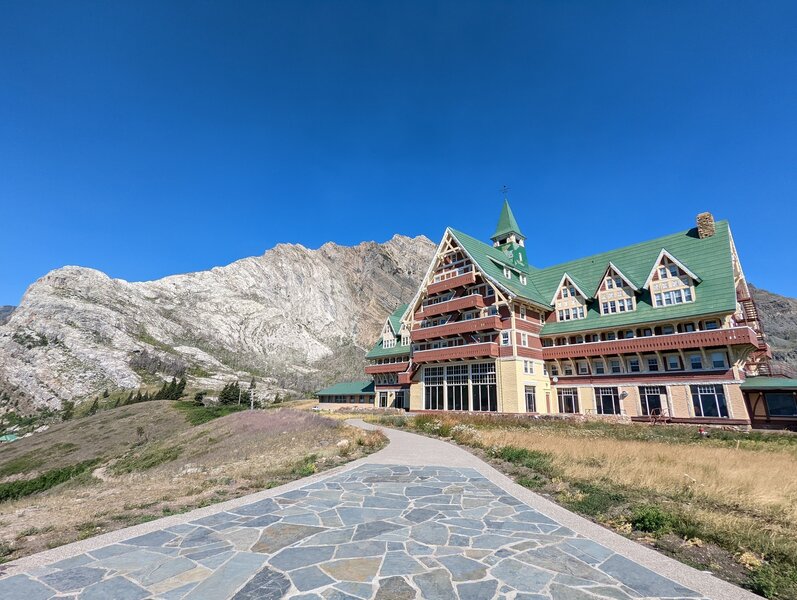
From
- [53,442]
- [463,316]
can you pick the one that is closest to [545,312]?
[463,316]

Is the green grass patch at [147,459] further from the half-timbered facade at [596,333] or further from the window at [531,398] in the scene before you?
the window at [531,398]

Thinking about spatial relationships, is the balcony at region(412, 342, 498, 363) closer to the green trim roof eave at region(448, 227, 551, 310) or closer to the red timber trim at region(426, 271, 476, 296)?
the green trim roof eave at region(448, 227, 551, 310)

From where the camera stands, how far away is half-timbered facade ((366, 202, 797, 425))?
32062 millimetres

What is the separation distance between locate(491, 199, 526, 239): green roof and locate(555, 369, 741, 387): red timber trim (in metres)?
23.1

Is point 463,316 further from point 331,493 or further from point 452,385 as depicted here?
point 331,493

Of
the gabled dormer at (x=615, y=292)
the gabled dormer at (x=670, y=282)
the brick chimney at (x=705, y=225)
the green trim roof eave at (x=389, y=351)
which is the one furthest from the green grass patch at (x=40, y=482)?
the brick chimney at (x=705, y=225)

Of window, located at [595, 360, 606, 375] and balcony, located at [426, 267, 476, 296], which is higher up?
balcony, located at [426, 267, 476, 296]

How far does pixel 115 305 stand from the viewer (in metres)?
143

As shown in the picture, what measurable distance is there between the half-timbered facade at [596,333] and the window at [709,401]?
0.27 ft

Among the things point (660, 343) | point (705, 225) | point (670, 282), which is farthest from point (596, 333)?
point (705, 225)

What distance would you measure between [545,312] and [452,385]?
1403 cm

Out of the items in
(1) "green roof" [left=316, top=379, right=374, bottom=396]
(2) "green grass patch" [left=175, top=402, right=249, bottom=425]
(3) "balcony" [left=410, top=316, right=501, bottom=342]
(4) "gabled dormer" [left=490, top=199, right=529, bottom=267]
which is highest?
(4) "gabled dormer" [left=490, top=199, right=529, bottom=267]

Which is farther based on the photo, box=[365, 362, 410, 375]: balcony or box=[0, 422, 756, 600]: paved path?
box=[365, 362, 410, 375]: balcony

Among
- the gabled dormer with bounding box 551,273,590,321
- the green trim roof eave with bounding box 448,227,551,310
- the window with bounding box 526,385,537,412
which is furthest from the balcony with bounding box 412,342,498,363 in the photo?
the gabled dormer with bounding box 551,273,590,321
